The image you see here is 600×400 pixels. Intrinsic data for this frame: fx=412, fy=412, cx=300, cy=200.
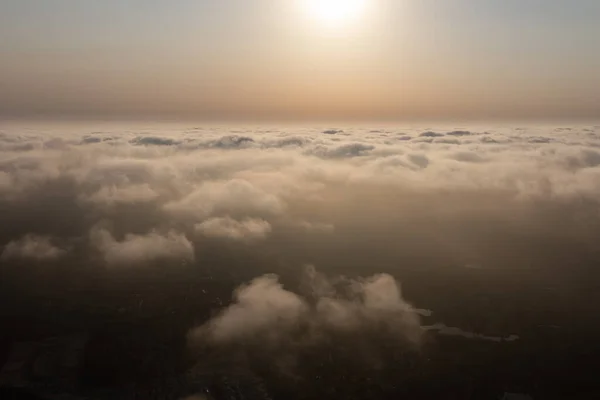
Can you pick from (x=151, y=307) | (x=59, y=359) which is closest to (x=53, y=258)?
(x=151, y=307)

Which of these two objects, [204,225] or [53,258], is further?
[204,225]

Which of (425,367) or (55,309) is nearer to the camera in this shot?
(425,367)

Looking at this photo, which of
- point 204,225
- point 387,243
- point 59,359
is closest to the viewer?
point 59,359

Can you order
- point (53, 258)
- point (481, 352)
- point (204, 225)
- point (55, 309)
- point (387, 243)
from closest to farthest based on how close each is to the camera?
point (481, 352), point (55, 309), point (53, 258), point (387, 243), point (204, 225)

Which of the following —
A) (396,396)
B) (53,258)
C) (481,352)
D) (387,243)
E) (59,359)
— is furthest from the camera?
(387,243)

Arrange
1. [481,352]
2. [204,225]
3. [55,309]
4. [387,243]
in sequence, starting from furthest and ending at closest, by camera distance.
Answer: [204,225]
[387,243]
[55,309]
[481,352]

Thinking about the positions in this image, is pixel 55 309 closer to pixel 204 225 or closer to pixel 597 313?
pixel 204 225

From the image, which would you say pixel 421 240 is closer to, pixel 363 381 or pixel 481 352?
pixel 481 352

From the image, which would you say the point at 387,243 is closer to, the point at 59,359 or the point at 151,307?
the point at 151,307

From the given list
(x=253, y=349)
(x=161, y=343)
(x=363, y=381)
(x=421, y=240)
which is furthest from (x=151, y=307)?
(x=421, y=240)
